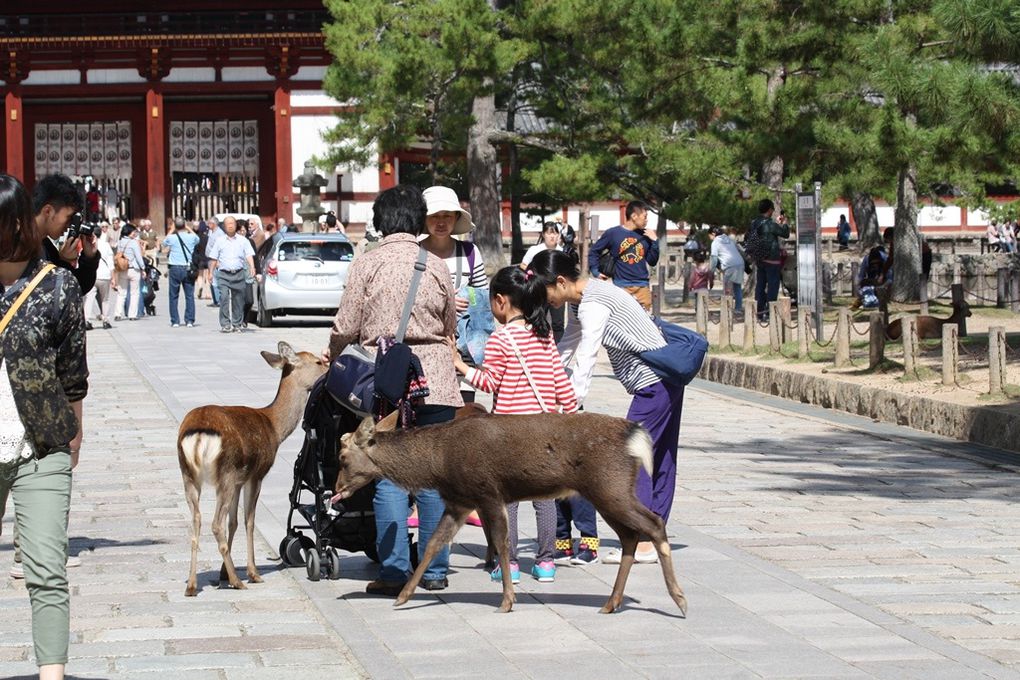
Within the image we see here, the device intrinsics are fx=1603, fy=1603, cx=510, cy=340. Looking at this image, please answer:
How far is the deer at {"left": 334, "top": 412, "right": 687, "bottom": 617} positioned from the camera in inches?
253

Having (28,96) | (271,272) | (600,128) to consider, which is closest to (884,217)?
(600,128)

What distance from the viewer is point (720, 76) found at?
2384cm

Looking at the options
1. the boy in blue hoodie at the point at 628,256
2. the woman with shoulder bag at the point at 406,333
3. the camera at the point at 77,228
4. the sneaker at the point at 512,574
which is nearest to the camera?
the woman with shoulder bag at the point at 406,333

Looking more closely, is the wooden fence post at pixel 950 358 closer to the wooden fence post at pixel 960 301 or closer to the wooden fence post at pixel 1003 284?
the wooden fence post at pixel 960 301

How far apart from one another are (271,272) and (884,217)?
28.8 metres

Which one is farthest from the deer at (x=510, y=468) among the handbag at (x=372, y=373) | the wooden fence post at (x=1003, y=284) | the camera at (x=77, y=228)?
the wooden fence post at (x=1003, y=284)

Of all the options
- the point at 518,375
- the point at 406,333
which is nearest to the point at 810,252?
the point at 518,375

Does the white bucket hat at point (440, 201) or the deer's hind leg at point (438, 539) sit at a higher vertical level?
the white bucket hat at point (440, 201)

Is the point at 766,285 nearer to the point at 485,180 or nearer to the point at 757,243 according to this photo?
the point at 757,243

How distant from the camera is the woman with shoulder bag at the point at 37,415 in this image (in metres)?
4.80

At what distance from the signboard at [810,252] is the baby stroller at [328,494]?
12488mm

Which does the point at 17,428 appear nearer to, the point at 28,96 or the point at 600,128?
the point at 600,128

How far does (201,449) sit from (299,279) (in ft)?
58.3

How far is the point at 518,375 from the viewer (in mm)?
7340
